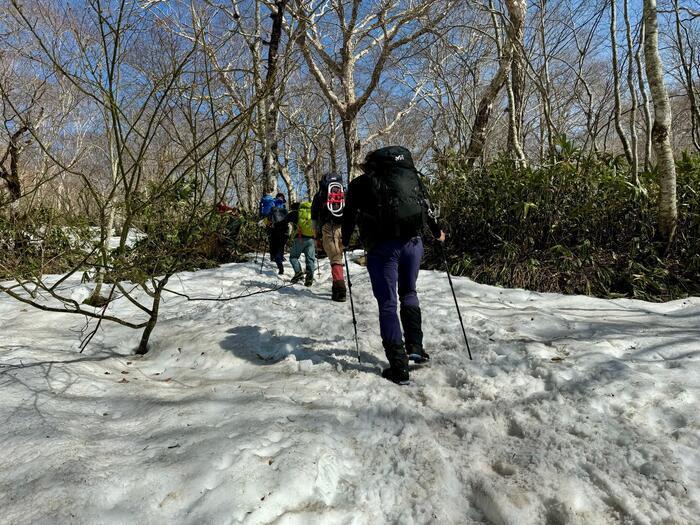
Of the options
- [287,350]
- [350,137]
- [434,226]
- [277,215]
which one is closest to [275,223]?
[277,215]

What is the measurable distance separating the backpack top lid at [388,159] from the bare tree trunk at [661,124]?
166 inches

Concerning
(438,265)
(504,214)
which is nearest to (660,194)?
(504,214)

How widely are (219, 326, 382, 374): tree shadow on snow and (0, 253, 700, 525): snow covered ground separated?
1.0 inches

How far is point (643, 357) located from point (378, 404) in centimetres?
209

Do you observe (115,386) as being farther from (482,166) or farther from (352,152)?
(352,152)

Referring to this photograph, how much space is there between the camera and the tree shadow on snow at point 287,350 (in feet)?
10.5

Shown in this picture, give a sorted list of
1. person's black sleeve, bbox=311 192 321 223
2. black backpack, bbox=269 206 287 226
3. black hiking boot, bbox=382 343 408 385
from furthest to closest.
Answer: black backpack, bbox=269 206 287 226, person's black sleeve, bbox=311 192 321 223, black hiking boot, bbox=382 343 408 385

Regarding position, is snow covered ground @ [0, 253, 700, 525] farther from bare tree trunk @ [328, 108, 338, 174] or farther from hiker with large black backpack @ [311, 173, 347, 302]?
bare tree trunk @ [328, 108, 338, 174]

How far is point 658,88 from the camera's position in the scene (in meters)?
4.76

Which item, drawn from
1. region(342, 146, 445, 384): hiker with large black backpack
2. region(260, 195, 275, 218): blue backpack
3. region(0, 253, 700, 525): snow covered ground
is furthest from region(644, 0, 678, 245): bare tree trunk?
region(260, 195, 275, 218): blue backpack

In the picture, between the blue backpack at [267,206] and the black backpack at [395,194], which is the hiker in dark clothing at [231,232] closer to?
the blue backpack at [267,206]

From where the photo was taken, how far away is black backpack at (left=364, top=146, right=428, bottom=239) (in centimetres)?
280

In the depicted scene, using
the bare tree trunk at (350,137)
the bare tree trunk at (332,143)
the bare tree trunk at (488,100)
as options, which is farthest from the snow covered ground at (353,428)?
the bare tree trunk at (332,143)

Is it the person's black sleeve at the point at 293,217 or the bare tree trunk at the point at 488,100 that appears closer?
the person's black sleeve at the point at 293,217
